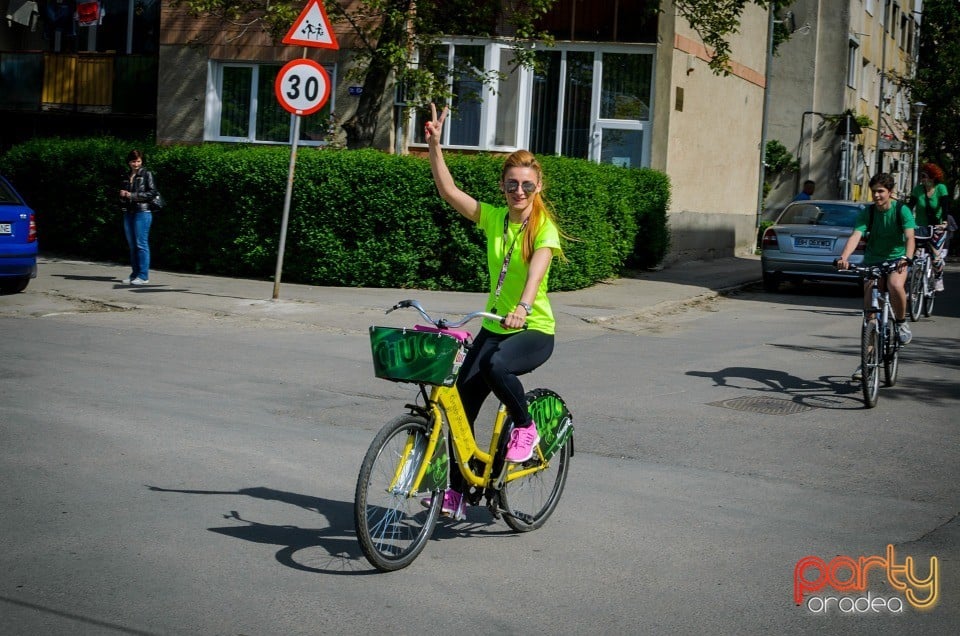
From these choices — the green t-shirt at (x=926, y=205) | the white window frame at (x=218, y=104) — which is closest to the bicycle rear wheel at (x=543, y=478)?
the green t-shirt at (x=926, y=205)

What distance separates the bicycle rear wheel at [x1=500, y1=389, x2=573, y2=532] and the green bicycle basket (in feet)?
3.11

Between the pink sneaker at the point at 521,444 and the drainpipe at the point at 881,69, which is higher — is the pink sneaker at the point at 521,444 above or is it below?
below

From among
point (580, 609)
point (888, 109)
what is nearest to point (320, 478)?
point (580, 609)

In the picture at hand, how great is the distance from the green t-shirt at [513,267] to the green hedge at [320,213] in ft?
35.2

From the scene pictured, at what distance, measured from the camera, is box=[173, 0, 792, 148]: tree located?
56.6 ft

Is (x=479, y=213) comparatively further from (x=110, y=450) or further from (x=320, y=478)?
(x=110, y=450)

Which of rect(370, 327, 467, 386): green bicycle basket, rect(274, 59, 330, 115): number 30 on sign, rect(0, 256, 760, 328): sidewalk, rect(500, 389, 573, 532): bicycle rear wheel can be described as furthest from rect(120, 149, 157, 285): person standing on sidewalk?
rect(370, 327, 467, 386): green bicycle basket

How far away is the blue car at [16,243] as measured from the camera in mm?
14703

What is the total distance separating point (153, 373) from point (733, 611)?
6.44m

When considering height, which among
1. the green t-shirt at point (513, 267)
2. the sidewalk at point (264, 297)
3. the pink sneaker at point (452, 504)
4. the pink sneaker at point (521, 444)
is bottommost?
the pink sneaker at point (452, 504)

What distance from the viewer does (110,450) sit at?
→ 713 centimetres

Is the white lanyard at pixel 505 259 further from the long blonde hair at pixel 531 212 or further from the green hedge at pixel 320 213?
the green hedge at pixel 320 213

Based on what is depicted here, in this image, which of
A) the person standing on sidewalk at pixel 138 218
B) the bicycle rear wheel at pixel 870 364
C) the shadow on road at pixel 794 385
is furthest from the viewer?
the person standing on sidewalk at pixel 138 218

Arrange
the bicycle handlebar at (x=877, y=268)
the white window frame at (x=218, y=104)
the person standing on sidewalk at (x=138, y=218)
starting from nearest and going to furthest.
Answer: the bicycle handlebar at (x=877, y=268), the person standing on sidewalk at (x=138, y=218), the white window frame at (x=218, y=104)
